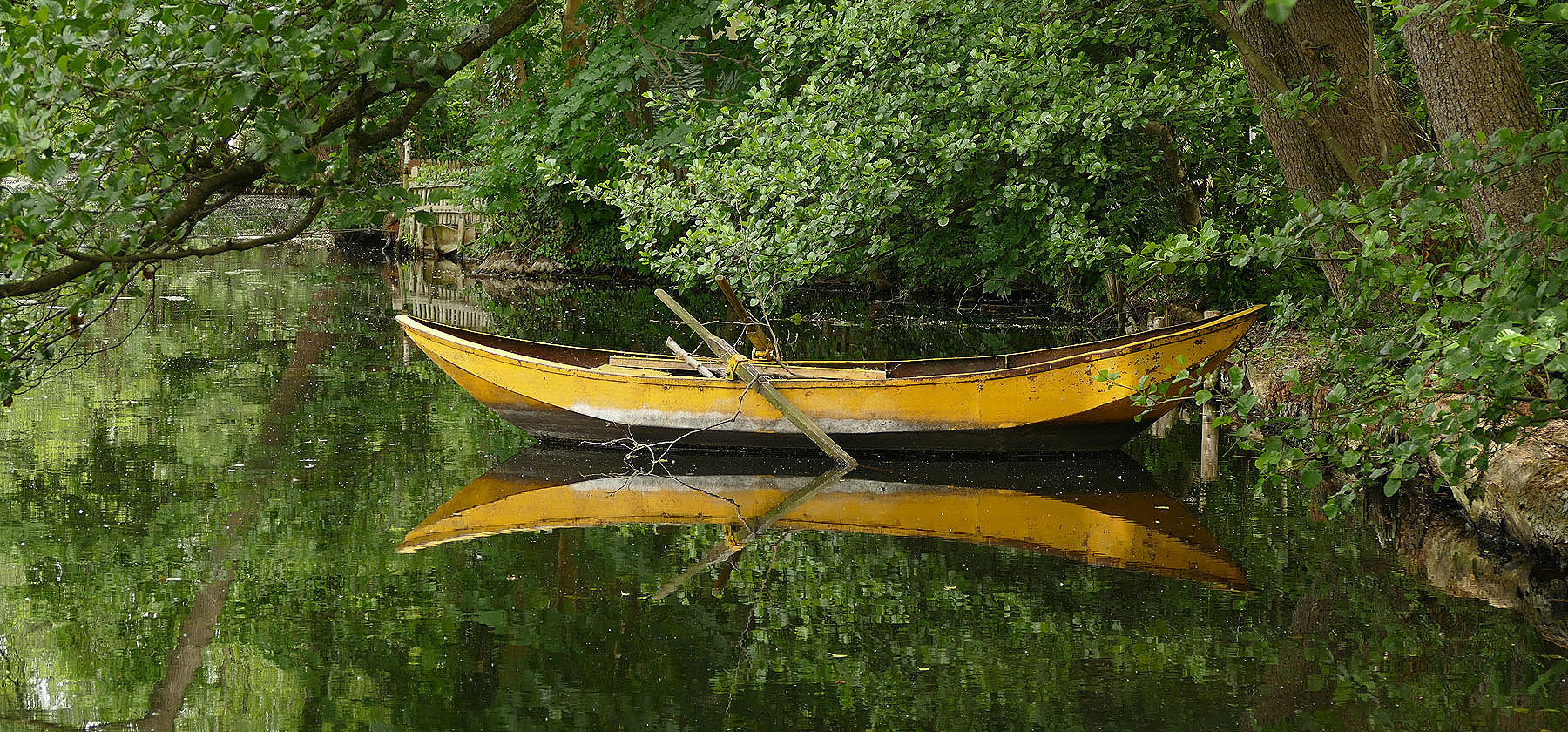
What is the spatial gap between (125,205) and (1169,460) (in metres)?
8.40

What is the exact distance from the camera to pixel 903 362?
11.1 metres

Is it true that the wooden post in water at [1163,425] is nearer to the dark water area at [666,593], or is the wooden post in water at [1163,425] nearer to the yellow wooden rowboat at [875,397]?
the dark water area at [666,593]

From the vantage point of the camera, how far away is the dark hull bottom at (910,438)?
34.2 ft

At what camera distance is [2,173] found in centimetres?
337

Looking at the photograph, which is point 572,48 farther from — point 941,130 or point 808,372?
point 808,372

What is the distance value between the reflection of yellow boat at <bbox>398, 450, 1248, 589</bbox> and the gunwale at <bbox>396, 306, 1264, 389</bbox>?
64cm

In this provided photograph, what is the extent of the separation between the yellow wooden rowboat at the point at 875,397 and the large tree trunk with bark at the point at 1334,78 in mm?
2312

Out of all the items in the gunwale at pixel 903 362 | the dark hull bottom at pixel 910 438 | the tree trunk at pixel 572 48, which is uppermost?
the tree trunk at pixel 572 48

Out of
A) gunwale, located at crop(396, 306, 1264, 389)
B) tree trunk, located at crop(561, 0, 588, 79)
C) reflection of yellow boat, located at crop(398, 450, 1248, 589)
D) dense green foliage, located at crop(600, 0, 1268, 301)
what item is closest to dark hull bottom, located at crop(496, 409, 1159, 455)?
reflection of yellow boat, located at crop(398, 450, 1248, 589)

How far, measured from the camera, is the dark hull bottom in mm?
10438

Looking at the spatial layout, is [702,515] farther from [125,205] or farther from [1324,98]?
[125,205]

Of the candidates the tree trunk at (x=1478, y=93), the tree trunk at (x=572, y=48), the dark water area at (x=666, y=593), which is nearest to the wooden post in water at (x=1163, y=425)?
the dark water area at (x=666, y=593)

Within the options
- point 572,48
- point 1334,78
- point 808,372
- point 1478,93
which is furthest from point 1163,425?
point 572,48

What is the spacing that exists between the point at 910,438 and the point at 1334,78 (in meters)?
4.31
